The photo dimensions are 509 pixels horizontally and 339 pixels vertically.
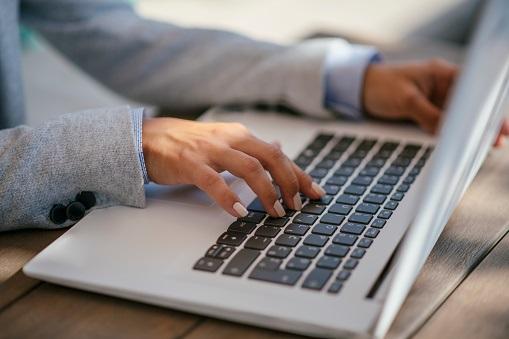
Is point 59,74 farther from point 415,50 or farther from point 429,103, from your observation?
point 429,103

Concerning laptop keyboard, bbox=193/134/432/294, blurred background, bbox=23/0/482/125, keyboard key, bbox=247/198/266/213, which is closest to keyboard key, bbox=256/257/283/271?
laptop keyboard, bbox=193/134/432/294

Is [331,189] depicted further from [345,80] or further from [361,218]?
[345,80]

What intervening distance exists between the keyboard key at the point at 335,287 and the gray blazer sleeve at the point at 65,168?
260 mm

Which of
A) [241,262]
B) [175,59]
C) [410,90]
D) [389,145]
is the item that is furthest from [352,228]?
[175,59]

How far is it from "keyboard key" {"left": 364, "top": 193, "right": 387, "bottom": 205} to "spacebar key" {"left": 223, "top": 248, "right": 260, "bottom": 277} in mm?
166

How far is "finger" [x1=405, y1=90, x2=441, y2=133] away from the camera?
1.08 metres

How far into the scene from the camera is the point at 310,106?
113 cm

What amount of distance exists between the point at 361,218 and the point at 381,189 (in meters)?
0.08

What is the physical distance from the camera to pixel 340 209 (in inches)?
33.7

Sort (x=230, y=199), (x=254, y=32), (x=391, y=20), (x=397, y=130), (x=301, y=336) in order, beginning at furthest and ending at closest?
1. (x=391, y=20)
2. (x=254, y=32)
3. (x=397, y=130)
4. (x=230, y=199)
5. (x=301, y=336)

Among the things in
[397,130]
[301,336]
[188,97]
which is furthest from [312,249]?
[188,97]

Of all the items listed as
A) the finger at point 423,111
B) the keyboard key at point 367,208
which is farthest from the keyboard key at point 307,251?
the finger at point 423,111

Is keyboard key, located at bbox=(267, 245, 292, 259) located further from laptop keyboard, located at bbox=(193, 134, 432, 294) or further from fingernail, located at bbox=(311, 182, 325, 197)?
fingernail, located at bbox=(311, 182, 325, 197)

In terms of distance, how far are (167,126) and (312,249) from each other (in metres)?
0.27
